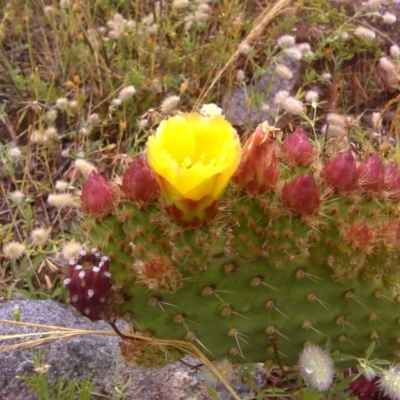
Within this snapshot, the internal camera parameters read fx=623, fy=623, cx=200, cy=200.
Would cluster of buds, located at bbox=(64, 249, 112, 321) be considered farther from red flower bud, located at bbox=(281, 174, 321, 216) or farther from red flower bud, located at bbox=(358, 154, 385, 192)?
red flower bud, located at bbox=(358, 154, 385, 192)

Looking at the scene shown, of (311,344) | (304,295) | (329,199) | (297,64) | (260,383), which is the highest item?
(329,199)

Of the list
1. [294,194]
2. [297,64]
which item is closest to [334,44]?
[297,64]

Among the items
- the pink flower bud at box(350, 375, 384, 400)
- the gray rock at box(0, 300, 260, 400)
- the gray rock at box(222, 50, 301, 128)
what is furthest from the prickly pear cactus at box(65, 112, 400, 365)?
the gray rock at box(222, 50, 301, 128)

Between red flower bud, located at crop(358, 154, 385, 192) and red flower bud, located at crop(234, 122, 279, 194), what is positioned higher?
red flower bud, located at crop(234, 122, 279, 194)

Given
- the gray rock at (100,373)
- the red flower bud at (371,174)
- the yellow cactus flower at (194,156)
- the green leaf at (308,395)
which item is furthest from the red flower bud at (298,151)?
the gray rock at (100,373)

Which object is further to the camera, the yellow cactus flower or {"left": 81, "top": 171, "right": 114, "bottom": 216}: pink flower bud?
{"left": 81, "top": 171, "right": 114, "bottom": 216}: pink flower bud

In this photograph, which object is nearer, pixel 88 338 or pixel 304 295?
Result: pixel 304 295

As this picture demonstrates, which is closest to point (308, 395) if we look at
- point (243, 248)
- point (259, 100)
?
point (243, 248)

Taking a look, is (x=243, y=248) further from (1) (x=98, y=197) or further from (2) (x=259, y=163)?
(1) (x=98, y=197)

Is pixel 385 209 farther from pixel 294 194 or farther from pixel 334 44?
pixel 334 44
